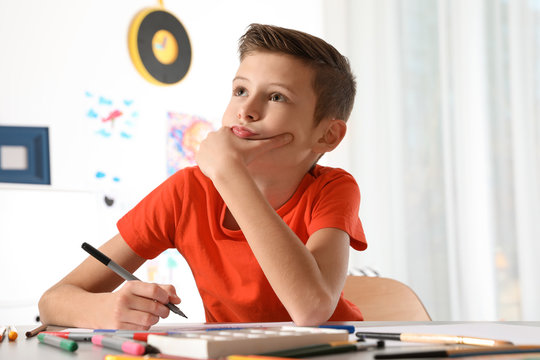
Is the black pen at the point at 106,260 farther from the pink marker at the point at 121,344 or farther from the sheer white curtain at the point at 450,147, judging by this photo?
the sheer white curtain at the point at 450,147

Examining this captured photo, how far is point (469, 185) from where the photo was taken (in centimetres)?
286

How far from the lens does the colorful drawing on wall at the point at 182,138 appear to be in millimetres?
2885

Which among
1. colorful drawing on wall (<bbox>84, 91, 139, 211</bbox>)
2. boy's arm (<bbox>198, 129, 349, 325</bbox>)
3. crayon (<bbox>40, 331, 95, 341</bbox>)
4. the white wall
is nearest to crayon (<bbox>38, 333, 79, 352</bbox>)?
crayon (<bbox>40, 331, 95, 341</bbox>)

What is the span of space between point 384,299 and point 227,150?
490 millimetres

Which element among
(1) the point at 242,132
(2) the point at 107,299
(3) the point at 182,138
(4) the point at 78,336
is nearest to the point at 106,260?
(2) the point at 107,299

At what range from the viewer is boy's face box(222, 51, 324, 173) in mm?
1028

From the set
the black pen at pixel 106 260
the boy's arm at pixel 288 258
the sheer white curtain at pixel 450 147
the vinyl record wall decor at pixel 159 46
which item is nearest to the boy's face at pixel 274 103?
the boy's arm at pixel 288 258

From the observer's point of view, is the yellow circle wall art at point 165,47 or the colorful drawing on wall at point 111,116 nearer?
the colorful drawing on wall at point 111,116

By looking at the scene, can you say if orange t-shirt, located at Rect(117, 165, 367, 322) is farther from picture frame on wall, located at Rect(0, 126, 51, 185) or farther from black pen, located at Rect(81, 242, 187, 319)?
picture frame on wall, located at Rect(0, 126, 51, 185)

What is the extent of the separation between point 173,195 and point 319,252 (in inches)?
13.6

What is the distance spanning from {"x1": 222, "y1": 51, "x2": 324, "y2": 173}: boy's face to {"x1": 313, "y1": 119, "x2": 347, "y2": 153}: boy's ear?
5cm

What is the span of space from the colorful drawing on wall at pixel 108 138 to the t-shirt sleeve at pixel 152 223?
60.0 inches

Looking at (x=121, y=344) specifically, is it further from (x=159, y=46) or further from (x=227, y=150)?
(x=159, y=46)

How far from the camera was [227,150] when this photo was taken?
928 mm
